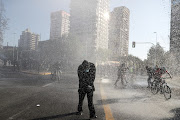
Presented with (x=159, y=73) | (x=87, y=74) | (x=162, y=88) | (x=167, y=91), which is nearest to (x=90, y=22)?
(x=159, y=73)

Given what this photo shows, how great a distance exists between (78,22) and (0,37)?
7998cm

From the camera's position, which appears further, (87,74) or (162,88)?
(162,88)

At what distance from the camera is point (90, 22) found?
3895 inches

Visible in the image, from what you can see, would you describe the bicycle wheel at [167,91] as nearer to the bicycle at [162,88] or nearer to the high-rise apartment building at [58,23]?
the bicycle at [162,88]

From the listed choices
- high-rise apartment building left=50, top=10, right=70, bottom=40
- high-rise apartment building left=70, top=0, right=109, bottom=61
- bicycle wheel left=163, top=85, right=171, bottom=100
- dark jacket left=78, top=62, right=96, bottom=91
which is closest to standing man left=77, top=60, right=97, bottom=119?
dark jacket left=78, top=62, right=96, bottom=91

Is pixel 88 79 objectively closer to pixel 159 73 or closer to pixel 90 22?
pixel 159 73

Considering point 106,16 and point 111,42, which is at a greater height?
point 106,16

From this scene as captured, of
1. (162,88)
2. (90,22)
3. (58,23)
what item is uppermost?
(58,23)

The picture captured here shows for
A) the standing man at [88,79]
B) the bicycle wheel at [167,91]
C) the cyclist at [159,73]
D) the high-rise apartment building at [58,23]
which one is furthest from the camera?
the high-rise apartment building at [58,23]

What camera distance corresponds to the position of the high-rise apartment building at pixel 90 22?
93.8m

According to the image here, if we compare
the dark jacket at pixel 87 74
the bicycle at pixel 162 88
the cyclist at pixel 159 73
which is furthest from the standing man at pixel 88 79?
the cyclist at pixel 159 73

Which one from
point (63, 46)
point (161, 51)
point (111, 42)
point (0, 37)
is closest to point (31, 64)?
point (63, 46)

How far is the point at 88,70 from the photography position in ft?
13.8

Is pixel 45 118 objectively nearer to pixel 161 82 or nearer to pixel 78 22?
pixel 161 82
